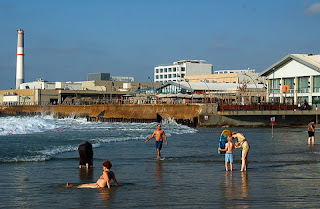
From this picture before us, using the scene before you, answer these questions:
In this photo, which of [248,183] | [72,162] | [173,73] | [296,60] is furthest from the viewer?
[173,73]

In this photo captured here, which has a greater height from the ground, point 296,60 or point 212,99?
point 296,60

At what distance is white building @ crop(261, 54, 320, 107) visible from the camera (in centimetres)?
7119

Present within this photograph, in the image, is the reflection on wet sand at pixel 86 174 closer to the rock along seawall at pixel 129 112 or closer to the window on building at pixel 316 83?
the rock along seawall at pixel 129 112

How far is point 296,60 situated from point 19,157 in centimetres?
5599

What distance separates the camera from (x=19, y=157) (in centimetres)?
2369

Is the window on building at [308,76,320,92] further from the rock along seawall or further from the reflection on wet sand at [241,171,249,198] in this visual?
the reflection on wet sand at [241,171,249,198]

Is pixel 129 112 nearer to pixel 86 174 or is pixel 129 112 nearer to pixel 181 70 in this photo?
pixel 86 174

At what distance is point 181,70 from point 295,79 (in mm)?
82807

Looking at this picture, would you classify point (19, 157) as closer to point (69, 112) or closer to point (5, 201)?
point (5, 201)

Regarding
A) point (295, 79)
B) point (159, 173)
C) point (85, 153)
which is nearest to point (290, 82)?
point (295, 79)

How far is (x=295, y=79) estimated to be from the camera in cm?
7406

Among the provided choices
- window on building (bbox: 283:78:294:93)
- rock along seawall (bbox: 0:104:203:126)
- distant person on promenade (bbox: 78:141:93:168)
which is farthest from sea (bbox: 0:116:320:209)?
window on building (bbox: 283:78:294:93)

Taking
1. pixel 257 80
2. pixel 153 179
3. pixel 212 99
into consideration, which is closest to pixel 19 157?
pixel 153 179

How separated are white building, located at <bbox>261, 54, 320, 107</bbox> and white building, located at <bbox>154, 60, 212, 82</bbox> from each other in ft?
223
